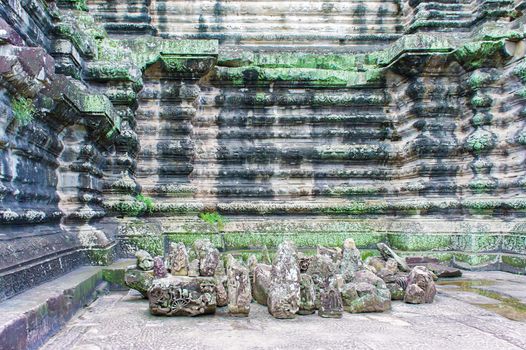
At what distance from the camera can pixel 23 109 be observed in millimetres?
4418

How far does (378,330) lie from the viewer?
165 inches

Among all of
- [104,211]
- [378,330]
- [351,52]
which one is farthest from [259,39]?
[378,330]

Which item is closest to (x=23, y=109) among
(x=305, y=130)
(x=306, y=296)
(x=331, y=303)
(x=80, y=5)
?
(x=306, y=296)

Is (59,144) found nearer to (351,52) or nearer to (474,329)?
(474,329)

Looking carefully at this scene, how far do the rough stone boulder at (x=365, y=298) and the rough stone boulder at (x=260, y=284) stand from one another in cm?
82

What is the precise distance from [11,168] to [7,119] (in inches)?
20.2

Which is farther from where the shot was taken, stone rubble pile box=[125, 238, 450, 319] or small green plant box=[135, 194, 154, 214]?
small green plant box=[135, 194, 154, 214]

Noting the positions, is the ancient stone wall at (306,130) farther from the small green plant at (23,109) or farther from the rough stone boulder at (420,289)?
the rough stone boulder at (420,289)

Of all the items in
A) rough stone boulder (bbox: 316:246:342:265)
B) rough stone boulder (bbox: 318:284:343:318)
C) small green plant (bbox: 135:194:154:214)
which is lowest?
rough stone boulder (bbox: 318:284:343:318)

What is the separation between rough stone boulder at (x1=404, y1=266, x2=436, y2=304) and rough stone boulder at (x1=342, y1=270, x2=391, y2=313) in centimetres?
45

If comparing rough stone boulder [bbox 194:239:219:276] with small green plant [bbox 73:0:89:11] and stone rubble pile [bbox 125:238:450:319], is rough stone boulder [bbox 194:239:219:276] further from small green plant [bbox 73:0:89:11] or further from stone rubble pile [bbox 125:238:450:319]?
small green plant [bbox 73:0:89:11]

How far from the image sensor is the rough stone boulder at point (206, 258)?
204 inches

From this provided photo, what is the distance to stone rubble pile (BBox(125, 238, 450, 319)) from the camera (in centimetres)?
459

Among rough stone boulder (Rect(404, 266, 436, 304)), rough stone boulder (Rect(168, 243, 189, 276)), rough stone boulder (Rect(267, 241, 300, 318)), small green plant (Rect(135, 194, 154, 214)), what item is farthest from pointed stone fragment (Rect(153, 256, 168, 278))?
small green plant (Rect(135, 194, 154, 214))
